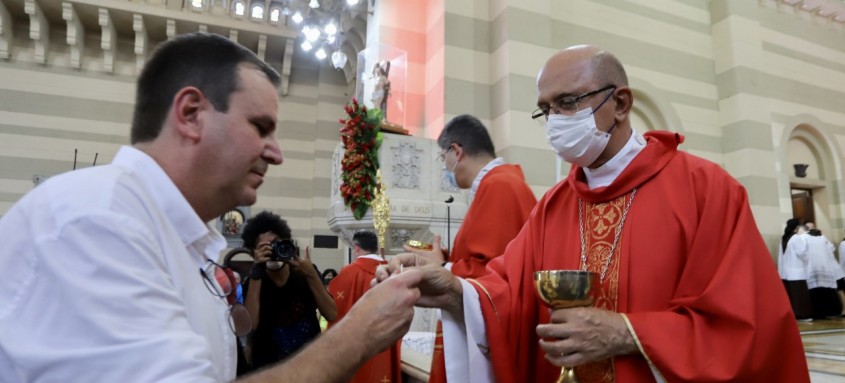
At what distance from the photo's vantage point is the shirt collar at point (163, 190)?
3.66ft

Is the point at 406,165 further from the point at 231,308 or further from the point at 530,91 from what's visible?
the point at 231,308

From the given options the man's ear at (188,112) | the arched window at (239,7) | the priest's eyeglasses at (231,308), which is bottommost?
the priest's eyeglasses at (231,308)

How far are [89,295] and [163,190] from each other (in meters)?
0.41

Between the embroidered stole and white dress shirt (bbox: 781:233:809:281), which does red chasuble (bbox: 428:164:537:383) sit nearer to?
the embroidered stole

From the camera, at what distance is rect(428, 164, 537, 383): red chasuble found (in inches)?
124

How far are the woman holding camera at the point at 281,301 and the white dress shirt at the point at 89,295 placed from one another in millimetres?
2148

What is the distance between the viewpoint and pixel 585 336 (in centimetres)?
140

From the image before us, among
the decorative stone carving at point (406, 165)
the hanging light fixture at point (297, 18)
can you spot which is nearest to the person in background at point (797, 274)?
the decorative stone carving at point (406, 165)

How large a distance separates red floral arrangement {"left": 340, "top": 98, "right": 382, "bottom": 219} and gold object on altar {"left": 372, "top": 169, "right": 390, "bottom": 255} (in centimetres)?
6

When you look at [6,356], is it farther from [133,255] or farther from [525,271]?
[525,271]

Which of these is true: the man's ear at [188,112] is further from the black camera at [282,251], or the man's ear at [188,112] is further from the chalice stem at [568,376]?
the black camera at [282,251]

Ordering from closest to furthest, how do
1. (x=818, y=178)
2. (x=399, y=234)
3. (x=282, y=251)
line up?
1. (x=282, y=251)
2. (x=399, y=234)
3. (x=818, y=178)

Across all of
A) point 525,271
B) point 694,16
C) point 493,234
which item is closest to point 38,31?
point 493,234

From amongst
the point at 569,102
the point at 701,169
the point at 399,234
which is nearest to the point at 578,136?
the point at 569,102
